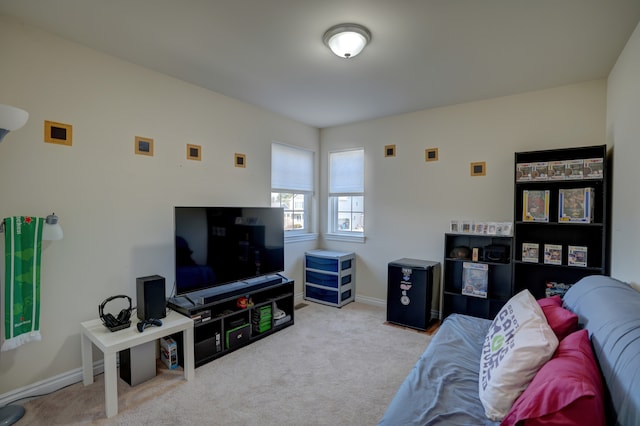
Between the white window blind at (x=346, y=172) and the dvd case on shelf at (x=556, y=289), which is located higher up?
the white window blind at (x=346, y=172)

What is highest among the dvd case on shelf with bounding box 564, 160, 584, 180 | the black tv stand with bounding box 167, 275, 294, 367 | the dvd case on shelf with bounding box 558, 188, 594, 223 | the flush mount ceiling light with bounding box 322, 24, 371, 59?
the flush mount ceiling light with bounding box 322, 24, 371, 59

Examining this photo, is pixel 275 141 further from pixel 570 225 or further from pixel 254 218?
pixel 570 225

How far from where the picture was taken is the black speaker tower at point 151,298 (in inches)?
91.2

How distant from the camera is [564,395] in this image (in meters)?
0.97

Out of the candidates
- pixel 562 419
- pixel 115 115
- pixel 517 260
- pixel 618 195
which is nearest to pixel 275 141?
pixel 115 115

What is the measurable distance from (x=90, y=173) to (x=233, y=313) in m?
1.61

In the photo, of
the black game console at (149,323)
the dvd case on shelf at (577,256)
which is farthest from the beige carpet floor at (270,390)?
the dvd case on shelf at (577,256)

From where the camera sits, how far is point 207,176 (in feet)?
10.5

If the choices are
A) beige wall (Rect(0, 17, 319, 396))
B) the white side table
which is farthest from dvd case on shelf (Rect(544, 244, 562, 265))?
beige wall (Rect(0, 17, 319, 396))

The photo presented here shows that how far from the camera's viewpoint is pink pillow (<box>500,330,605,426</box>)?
0.94m

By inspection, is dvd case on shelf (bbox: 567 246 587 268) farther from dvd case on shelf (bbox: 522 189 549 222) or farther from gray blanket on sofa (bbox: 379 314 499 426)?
gray blanket on sofa (bbox: 379 314 499 426)

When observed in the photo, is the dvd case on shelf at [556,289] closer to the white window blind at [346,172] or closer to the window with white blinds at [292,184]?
the white window blind at [346,172]

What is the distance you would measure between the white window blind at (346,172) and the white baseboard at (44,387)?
3292mm

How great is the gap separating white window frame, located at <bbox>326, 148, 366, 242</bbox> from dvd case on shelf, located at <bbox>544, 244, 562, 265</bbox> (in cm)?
203
